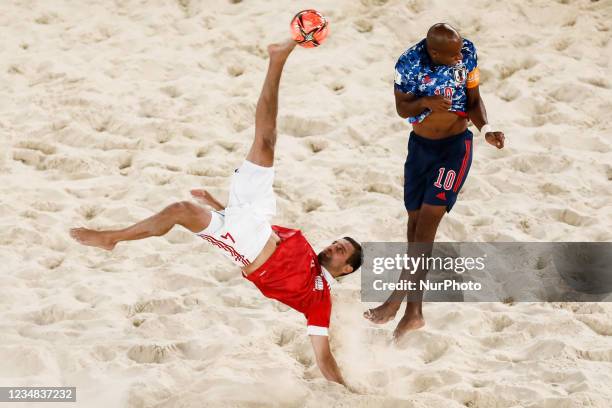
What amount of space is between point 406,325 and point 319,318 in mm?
614

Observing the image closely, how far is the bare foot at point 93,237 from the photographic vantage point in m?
3.94

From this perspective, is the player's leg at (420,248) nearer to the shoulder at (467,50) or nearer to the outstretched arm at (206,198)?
the shoulder at (467,50)

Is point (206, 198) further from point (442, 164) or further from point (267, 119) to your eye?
point (442, 164)

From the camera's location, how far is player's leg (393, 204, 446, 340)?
4258mm

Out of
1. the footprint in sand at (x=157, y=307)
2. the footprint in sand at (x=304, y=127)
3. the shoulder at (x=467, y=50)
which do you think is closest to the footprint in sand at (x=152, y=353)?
the footprint in sand at (x=157, y=307)

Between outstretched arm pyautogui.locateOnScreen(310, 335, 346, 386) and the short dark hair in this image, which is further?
the short dark hair

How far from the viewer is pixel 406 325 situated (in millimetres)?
4305

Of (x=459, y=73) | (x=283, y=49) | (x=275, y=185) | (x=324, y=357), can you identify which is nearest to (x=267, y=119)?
(x=283, y=49)

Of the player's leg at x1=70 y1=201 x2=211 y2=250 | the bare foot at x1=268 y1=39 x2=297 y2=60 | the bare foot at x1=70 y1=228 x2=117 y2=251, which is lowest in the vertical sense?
the bare foot at x1=70 y1=228 x2=117 y2=251

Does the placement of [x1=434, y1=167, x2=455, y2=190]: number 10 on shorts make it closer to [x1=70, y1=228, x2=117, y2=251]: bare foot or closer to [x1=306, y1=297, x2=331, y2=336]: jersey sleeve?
[x1=306, y1=297, x2=331, y2=336]: jersey sleeve

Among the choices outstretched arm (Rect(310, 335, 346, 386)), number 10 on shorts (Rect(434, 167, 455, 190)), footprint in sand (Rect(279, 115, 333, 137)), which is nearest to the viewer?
outstretched arm (Rect(310, 335, 346, 386))

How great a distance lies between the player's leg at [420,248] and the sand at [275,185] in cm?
7

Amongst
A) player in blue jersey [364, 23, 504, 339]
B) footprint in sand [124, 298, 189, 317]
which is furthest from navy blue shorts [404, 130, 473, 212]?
footprint in sand [124, 298, 189, 317]

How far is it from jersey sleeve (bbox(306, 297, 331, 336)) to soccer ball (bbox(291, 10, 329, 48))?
1.09m
